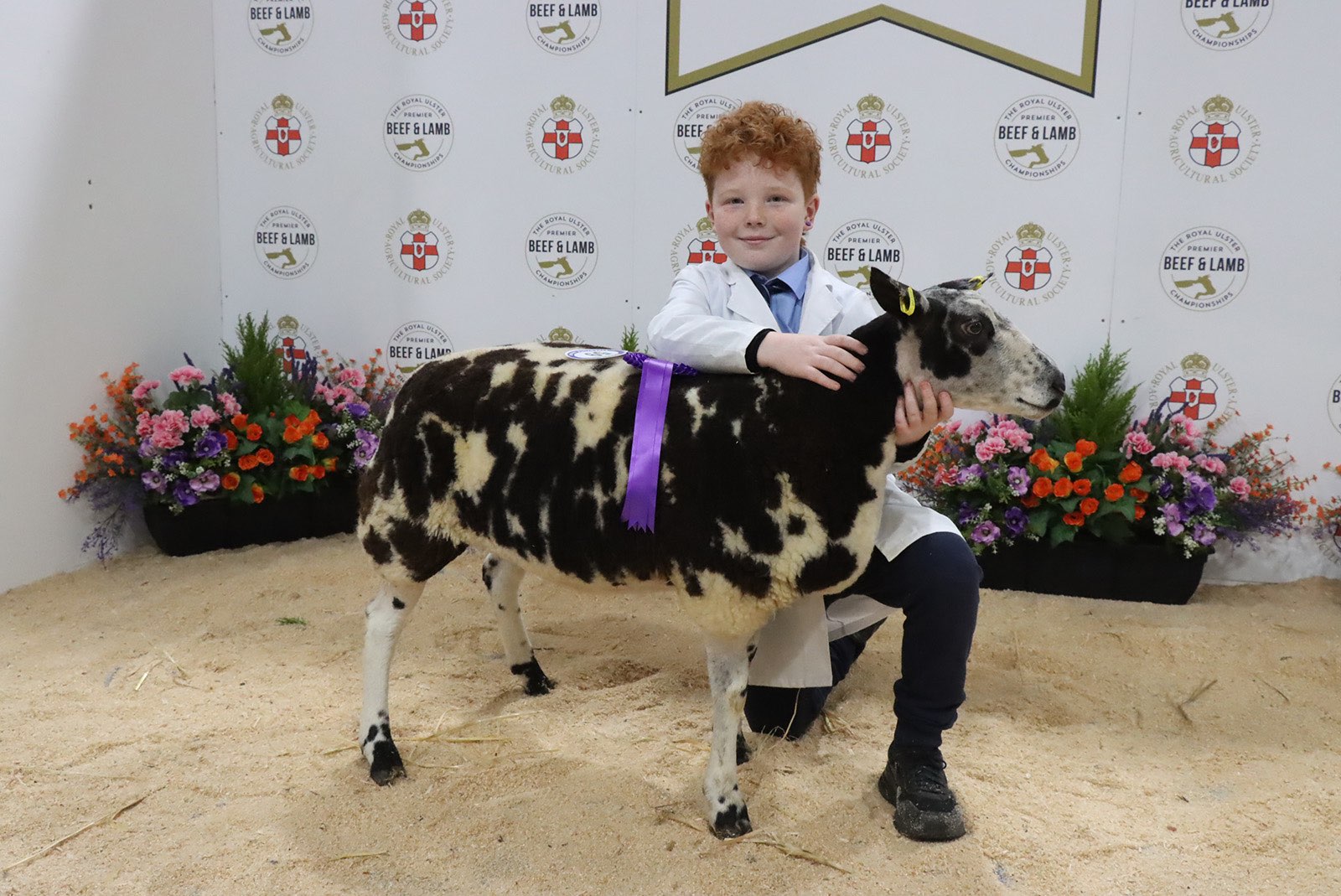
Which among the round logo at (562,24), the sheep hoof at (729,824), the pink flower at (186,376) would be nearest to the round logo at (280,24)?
the round logo at (562,24)

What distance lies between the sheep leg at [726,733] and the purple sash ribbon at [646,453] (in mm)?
371

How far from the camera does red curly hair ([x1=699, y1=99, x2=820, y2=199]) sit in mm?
2574

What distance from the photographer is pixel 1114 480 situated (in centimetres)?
441

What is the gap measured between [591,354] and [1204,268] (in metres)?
3.29

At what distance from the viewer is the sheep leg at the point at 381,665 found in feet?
9.10

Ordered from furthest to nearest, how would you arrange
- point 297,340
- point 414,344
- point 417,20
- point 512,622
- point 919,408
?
point 297,340, point 414,344, point 417,20, point 512,622, point 919,408

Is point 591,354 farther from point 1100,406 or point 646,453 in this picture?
point 1100,406

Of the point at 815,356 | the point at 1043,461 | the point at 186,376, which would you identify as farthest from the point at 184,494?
the point at 1043,461

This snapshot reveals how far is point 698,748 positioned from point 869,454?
1.20 m

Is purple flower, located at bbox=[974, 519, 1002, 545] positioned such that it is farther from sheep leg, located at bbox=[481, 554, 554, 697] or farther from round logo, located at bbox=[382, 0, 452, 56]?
round logo, located at bbox=[382, 0, 452, 56]

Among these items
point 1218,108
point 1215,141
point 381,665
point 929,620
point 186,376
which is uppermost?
point 1218,108

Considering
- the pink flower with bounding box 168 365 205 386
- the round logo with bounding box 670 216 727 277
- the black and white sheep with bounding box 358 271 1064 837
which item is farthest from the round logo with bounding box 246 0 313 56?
the black and white sheep with bounding box 358 271 1064 837

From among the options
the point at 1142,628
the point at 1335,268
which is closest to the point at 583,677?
the point at 1142,628

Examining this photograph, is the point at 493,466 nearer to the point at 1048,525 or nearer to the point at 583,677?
the point at 583,677
